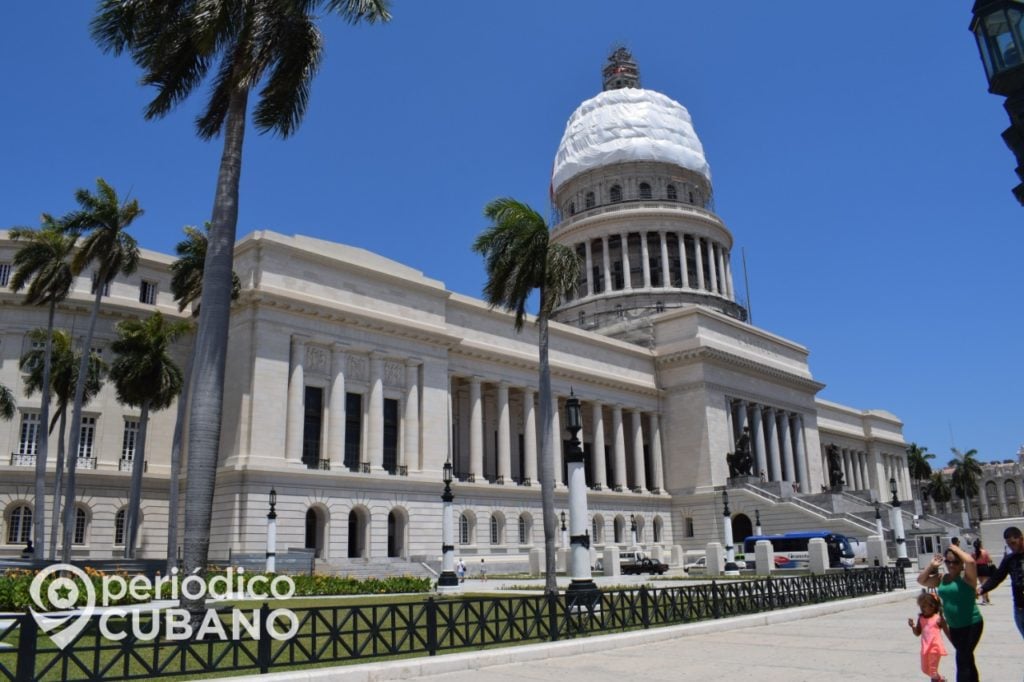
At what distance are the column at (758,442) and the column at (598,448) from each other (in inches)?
606

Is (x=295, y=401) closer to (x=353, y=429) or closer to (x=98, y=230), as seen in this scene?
(x=353, y=429)

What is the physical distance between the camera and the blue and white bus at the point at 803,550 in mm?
47156

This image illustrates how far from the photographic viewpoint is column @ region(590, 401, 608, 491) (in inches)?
2447

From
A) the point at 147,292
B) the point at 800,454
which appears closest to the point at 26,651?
the point at 147,292

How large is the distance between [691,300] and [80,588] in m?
68.9


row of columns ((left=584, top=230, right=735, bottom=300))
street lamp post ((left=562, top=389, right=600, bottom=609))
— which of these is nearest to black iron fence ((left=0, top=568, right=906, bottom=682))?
street lamp post ((left=562, top=389, right=600, bottom=609))

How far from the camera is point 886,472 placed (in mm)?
104500

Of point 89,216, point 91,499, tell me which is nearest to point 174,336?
point 89,216

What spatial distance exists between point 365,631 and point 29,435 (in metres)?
38.3

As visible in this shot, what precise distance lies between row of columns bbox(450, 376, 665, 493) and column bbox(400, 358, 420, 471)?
6.04 meters

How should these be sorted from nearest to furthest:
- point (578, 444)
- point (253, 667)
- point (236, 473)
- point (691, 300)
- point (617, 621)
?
point (253, 667) < point (617, 621) < point (578, 444) < point (236, 473) < point (691, 300)

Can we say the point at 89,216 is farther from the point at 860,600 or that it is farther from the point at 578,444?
the point at 860,600

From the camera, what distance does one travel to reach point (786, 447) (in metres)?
75.8

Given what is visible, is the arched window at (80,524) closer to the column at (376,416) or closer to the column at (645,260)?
the column at (376,416)
